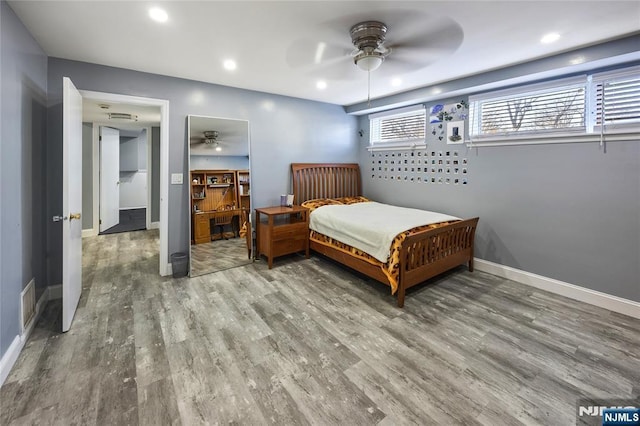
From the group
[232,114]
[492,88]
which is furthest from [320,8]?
[492,88]

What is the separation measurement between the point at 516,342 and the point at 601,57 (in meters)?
2.63

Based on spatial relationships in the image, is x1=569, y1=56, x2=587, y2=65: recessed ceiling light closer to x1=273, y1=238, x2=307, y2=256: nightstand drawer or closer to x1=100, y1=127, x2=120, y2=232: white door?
x1=273, y1=238, x2=307, y2=256: nightstand drawer

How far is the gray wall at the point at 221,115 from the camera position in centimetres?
295

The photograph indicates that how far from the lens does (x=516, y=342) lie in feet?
7.49

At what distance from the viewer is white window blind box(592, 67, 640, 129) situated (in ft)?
8.66

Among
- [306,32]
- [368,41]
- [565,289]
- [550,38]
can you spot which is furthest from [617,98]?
[306,32]

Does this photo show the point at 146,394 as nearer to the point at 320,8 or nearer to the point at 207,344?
the point at 207,344

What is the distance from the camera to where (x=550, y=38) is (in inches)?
97.8

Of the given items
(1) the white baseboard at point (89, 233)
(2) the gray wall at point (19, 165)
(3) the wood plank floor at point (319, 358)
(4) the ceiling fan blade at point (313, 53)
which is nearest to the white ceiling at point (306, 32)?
(4) the ceiling fan blade at point (313, 53)

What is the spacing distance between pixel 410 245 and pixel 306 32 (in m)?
2.14

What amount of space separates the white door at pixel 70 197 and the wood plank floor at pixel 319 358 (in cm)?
27

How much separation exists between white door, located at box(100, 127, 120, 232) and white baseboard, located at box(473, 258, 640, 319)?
6744 millimetres

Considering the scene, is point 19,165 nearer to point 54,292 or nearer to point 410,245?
point 54,292

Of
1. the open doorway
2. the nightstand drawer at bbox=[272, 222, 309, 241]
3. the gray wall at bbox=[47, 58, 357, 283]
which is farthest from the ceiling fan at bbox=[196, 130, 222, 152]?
the open doorway
